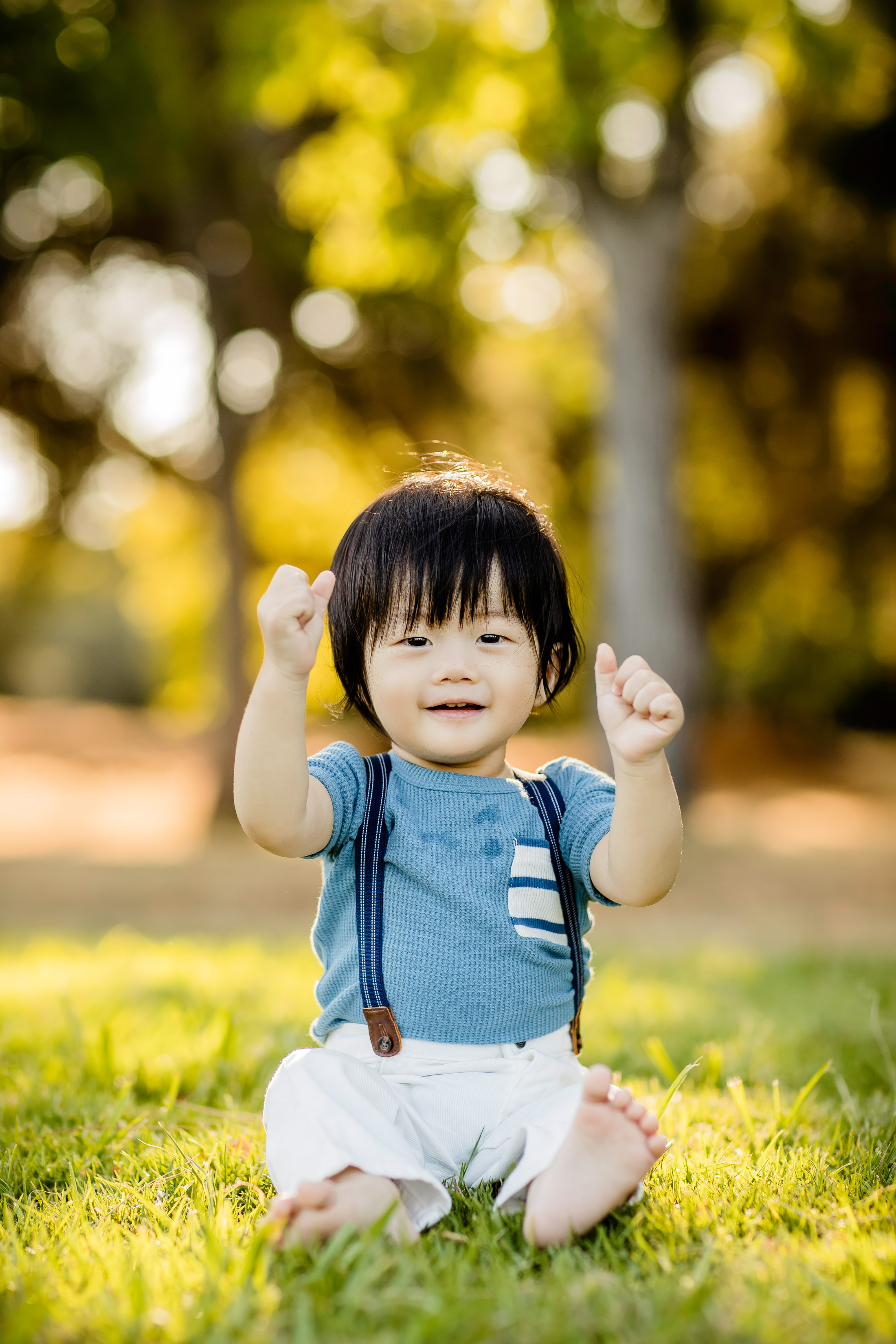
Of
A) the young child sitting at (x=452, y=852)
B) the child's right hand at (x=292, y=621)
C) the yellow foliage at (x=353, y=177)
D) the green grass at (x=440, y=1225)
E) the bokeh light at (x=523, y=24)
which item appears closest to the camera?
the green grass at (x=440, y=1225)

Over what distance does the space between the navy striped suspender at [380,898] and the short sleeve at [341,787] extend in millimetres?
Result: 13

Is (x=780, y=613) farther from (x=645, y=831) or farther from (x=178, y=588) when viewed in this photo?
(x=645, y=831)

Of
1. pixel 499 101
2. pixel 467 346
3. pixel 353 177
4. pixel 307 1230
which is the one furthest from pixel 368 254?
pixel 307 1230

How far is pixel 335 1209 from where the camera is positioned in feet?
4.61

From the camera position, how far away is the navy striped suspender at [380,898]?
66.2 inches

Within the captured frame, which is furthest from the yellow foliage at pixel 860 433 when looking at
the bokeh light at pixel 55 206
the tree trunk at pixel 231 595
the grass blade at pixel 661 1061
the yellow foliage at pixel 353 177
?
the grass blade at pixel 661 1061

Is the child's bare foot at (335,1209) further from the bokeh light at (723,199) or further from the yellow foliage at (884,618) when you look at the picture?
the yellow foliage at (884,618)

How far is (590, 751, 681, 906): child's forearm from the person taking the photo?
1.63 metres

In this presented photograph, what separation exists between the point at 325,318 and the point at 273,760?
9.87m

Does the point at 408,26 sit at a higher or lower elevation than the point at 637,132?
higher

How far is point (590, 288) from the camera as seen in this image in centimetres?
1152

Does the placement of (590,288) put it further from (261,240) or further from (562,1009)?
(562,1009)

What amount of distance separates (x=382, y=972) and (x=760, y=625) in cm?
1774

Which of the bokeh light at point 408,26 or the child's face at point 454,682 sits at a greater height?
the bokeh light at point 408,26
